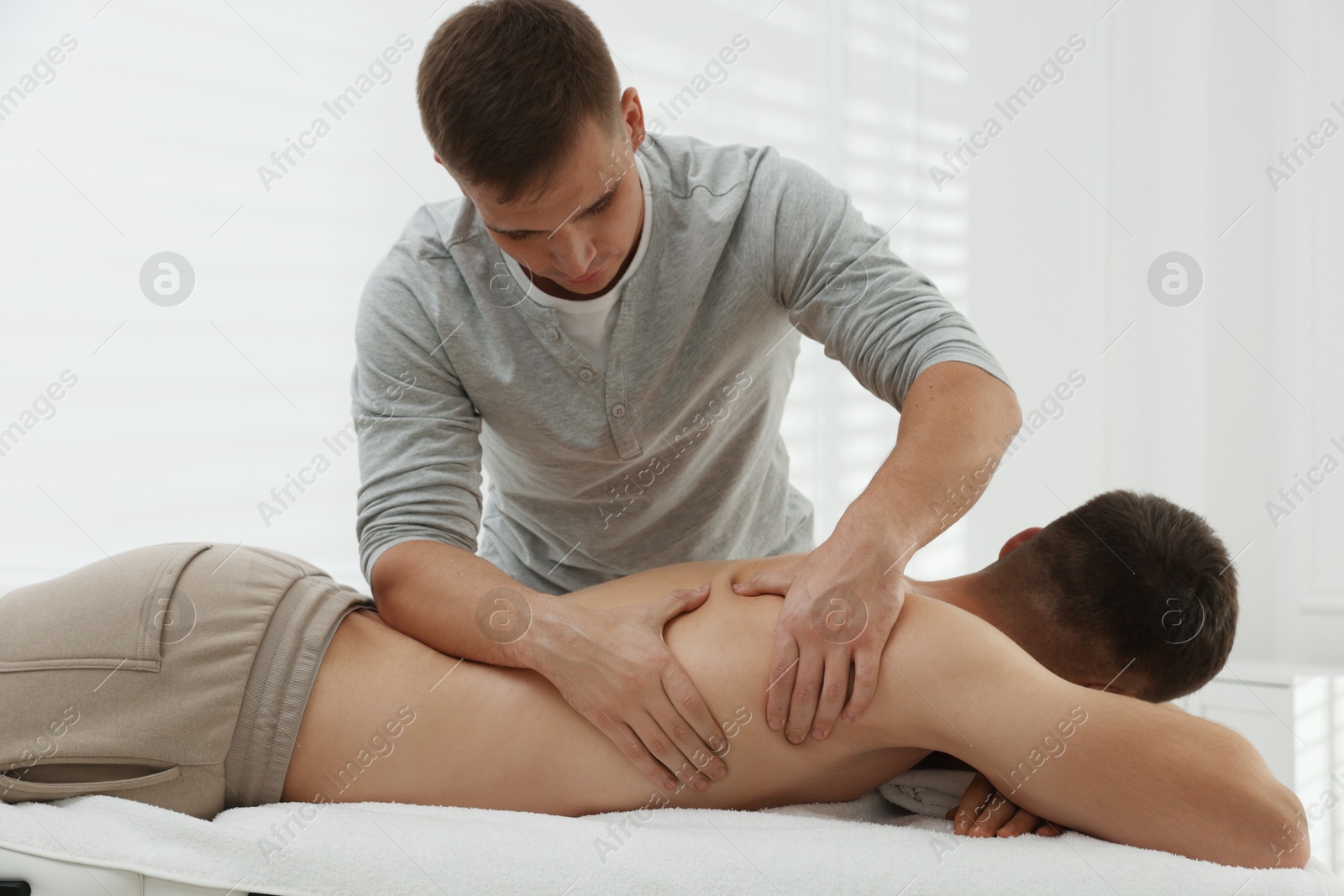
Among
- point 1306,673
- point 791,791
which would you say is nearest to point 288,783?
point 791,791

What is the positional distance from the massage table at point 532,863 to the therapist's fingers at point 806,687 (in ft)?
0.39

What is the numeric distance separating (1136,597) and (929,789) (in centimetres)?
34

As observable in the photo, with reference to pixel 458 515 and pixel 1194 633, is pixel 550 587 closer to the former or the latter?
pixel 458 515

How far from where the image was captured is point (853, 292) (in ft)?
4.06

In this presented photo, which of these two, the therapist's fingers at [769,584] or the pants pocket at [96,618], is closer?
the pants pocket at [96,618]

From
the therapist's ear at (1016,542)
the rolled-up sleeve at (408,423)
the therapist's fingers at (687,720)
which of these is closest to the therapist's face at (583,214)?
the rolled-up sleeve at (408,423)

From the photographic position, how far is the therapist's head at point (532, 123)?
103 cm

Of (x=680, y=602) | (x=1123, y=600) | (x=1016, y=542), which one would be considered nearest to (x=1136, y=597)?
(x=1123, y=600)

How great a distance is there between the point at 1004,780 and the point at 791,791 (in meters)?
0.23

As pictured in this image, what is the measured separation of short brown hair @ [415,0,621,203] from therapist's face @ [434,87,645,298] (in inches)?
0.7

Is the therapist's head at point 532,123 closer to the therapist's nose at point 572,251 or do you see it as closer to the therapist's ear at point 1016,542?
the therapist's nose at point 572,251

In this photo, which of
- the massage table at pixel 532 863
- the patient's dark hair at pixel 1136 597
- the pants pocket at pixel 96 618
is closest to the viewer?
the massage table at pixel 532 863

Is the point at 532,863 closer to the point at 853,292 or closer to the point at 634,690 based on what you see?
the point at 634,690

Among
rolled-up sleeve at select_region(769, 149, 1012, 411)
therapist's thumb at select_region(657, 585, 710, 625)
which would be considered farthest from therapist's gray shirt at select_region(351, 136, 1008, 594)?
therapist's thumb at select_region(657, 585, 710, 625)
